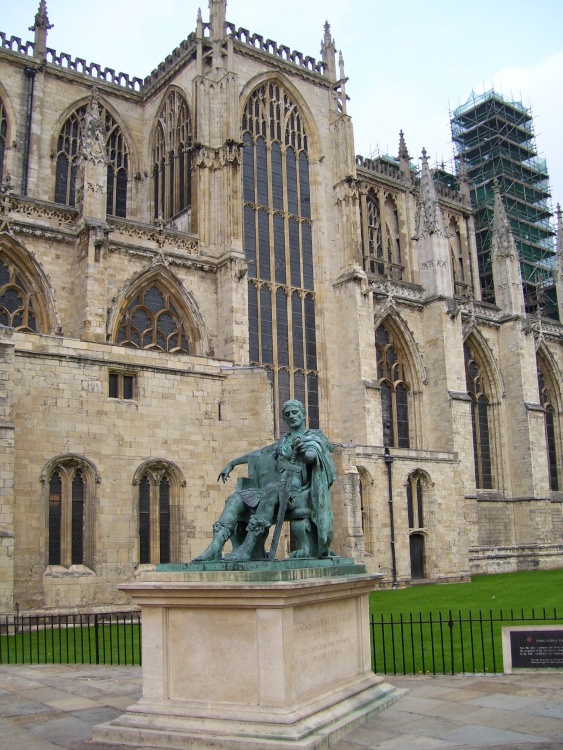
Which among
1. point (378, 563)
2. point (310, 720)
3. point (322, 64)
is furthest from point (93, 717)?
point (322, 64)

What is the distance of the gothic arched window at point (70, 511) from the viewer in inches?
806

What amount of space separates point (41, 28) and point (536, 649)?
35637 mm

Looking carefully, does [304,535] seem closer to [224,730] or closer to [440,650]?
[224,730]

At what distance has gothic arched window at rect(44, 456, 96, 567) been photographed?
806 inches

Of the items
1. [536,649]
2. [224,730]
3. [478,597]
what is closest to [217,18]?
[478,597]

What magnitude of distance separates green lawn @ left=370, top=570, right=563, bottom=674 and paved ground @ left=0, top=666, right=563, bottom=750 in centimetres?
110

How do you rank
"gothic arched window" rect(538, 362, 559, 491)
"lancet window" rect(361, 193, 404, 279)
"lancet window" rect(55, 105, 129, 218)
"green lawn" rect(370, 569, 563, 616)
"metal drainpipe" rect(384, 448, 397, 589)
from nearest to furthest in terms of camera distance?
1. "green lawn" rect(370, 569, 563, 616)
2. "metal drainpipe" rect(384, 448, 397, 589)
3. "lancet window" rect(55, 105, 129, 218)
4. "lancet window" rect(361, 193, 404, 279)
5. "gothic arched window" rect(538, 362, 559, 491)

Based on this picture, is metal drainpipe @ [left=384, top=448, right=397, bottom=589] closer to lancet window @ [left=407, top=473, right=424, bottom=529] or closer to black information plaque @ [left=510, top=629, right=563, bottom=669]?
lancet window @ [left=407, top=473, right=424, bottom=529]

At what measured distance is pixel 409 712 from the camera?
8.92 meters

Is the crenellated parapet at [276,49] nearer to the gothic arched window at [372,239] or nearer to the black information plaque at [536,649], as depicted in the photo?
the gothic arched window at [372,239]

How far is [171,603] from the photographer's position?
8.20 m

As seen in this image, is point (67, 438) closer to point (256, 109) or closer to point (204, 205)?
point (204, 205)

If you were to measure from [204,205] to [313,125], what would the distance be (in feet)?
29.4

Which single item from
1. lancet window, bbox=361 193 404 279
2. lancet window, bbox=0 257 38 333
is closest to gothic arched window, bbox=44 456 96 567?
lancet window, bbox=0 257 38 333
